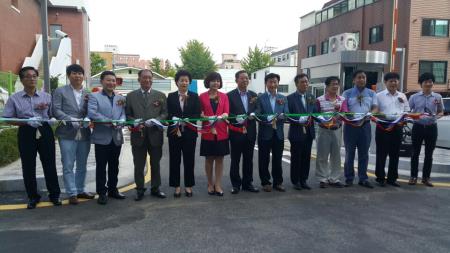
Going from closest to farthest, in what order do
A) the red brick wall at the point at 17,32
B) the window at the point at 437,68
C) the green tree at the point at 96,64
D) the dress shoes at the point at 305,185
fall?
the dress shoes at the point at 305,185, the red brick wall at the point at 17,32, the window at the point at 437,68, the green tree at the point at 96,64

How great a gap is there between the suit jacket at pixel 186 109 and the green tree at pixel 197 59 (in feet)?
192

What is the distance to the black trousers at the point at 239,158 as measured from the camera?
6312mm

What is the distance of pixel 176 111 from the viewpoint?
6039mm

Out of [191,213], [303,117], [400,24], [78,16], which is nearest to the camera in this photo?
[191,213]

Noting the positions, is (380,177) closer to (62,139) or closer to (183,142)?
(183,142)

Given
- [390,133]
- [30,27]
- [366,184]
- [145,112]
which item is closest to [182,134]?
[145,112]

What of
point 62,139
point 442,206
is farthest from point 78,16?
point 442,206

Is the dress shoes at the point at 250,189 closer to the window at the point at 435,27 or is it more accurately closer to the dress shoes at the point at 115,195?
the dress shoes at the point at 115,195

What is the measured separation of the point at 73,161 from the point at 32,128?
2.34ft

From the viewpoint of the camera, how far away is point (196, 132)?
6078 mm

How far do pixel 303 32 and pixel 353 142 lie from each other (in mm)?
40511

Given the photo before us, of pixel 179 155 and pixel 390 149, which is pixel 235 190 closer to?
pixel 179 155

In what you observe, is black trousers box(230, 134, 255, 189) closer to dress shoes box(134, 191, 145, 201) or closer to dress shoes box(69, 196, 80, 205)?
dress shoes box(134, 191, 145, 201)

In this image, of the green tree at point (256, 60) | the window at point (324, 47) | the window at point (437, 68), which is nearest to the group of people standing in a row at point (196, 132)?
the window at point (437, 68)
